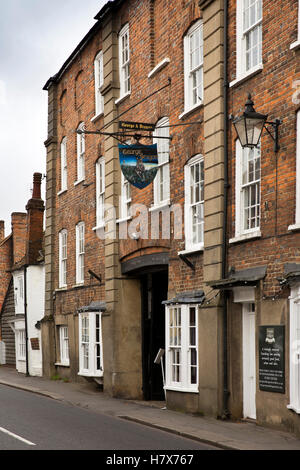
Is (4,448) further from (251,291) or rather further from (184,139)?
(184,139)

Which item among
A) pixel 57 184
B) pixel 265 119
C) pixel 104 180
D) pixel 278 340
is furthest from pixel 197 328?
pixel 57 184

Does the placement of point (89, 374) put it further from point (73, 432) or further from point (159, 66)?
point (73, 432)

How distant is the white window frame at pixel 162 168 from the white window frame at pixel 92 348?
18.1 feet

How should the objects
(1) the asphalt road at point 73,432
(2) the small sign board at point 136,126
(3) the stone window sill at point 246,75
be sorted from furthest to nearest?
(2) the small sign board at point 136,126, (3) the stone window sill at point 246,75, (1) the asphalt road at point 73,432

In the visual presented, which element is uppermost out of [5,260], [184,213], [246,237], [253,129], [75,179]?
[75,179]

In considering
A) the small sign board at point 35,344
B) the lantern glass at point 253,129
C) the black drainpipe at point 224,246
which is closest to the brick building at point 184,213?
the black drainpipe at point 224,246

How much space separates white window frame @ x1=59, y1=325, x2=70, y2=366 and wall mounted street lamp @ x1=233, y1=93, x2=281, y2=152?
1596cm

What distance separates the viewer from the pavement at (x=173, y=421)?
13148 mm

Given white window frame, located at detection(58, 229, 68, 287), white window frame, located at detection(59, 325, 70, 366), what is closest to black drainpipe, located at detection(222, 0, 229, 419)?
white window frame, located at detection(59, 325, 70, 366)

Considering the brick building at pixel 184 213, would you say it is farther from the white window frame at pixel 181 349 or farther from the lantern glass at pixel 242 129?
the lantern glass at pixel 242 129

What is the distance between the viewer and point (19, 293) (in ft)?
117

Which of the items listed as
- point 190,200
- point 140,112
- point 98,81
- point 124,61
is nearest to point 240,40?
point 190,200

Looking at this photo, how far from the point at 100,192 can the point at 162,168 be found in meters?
5.35
